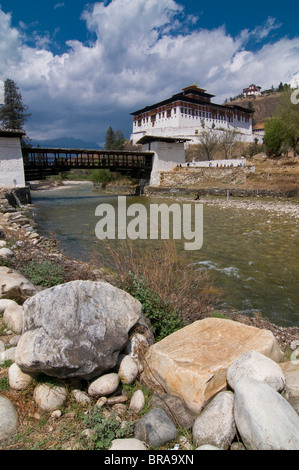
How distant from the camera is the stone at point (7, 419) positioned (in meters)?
2.19

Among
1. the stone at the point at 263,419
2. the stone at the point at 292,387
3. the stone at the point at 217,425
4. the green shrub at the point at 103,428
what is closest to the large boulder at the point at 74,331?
the green shrub at the point at 103,428

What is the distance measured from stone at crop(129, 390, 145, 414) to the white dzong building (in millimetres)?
57149

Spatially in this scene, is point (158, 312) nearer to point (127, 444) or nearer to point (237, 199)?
point (127, 444)

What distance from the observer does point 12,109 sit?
39594 millimetres

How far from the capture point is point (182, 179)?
3672 centimetres

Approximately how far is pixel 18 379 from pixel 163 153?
38382 mm

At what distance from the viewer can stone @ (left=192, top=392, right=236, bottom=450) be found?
86.4 inches

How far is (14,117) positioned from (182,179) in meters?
24.9

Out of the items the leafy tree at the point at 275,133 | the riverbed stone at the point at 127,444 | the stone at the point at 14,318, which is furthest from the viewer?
the leafy tree at the point at 275,133

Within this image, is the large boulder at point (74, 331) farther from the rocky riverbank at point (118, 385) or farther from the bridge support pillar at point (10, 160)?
the bridge support pillar at point (10, 160)

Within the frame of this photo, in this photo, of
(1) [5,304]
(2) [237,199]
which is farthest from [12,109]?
(1) [5,304]

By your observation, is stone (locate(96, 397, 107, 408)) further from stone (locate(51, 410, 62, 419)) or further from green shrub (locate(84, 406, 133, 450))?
stone (locate(51, 410, 62, 419))

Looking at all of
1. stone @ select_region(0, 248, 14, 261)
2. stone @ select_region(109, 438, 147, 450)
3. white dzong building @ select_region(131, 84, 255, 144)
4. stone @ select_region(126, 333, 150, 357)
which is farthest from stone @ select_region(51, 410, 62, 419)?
white dzong building @ select_region(131, 84, 255, 144)

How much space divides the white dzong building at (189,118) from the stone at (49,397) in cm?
5731
